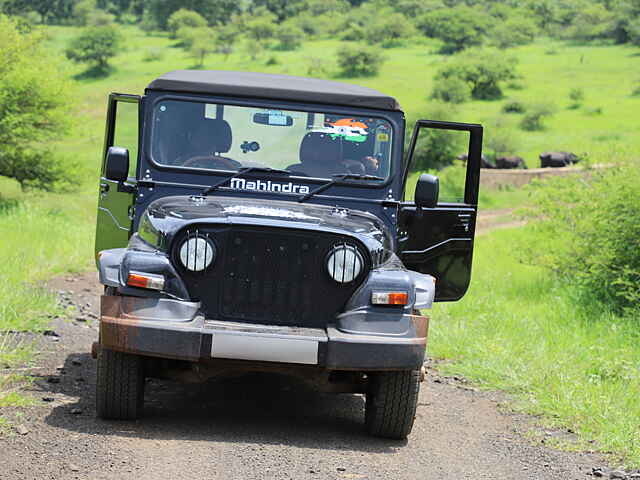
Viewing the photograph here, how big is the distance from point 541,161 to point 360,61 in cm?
3345

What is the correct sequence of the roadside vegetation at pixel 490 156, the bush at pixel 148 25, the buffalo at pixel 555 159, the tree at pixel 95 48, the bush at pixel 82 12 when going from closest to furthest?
1. the roadside vegetation at pixel 490 156
2. the buffalo at pixel 555 159
3. the tree at pixel 95 48
4. the bush at pixel 82 12
5. the bush at pixel 148 25

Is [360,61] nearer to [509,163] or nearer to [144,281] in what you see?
[509,163]

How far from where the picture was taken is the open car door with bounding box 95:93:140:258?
685 centimetres

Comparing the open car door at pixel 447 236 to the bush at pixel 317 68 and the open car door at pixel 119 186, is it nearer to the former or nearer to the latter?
the open car door at pixel 119 186

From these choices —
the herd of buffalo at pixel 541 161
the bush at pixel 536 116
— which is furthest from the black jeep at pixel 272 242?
the bush at pixel 536 116

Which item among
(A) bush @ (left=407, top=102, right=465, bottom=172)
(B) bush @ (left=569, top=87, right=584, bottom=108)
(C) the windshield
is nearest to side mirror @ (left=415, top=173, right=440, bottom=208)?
(C) the windshield

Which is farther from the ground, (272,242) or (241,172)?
(241,172)

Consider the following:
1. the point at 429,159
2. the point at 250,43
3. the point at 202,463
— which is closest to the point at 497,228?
the point at 429,159

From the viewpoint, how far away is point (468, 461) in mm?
5723

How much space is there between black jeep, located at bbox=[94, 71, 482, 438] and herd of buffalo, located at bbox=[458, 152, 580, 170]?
91.9 feet

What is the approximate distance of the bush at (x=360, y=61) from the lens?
218 feet

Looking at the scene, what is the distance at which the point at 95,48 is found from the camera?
233 ft

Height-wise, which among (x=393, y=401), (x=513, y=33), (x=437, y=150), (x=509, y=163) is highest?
(x=513, y=33)

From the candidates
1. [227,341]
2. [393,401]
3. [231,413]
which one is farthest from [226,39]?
[227,341]
